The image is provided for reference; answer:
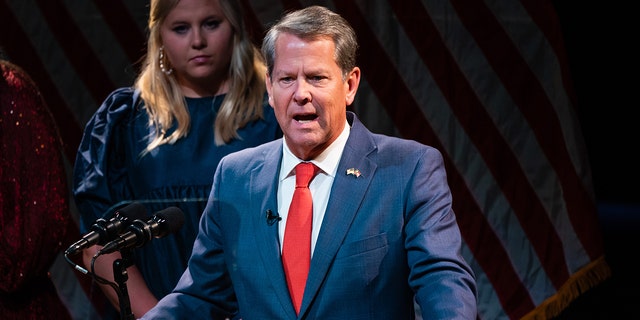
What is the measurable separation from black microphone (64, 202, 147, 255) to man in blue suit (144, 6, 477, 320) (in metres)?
0.28

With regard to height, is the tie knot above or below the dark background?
above

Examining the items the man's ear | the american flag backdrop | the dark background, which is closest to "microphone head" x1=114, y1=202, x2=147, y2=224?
the man's ear

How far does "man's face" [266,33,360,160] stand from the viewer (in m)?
2.05

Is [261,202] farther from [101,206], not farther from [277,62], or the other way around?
[101,206]

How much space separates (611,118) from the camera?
5.70m

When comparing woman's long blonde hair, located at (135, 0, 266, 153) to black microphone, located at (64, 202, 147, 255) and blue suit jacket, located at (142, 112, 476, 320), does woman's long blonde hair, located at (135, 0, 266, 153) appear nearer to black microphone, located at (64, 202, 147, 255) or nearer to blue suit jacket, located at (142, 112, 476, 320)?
blue suit jacket, located at (142, 112, 476, 320)

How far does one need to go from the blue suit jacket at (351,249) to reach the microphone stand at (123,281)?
0.22m

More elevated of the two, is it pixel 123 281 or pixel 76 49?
pixel 76 49

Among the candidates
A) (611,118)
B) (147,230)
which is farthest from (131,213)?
(611,118)

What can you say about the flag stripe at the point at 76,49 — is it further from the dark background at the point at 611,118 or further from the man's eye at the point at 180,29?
the dark background at the point at 611,118

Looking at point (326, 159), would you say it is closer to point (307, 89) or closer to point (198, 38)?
point (307, 89)

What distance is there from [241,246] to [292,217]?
14cm

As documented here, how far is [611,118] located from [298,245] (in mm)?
4094

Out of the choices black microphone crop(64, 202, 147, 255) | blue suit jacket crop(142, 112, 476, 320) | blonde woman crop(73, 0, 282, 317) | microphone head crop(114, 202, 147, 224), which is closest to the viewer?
black microphone crop(64, 202, 147, 255)
